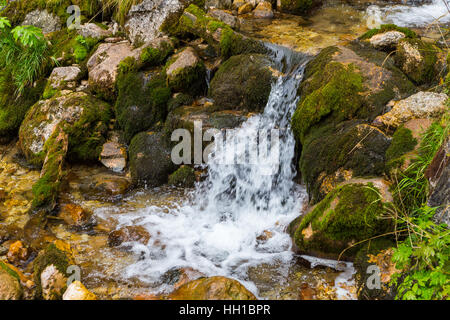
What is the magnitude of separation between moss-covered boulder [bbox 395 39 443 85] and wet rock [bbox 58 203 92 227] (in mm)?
4839

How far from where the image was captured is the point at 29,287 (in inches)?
154

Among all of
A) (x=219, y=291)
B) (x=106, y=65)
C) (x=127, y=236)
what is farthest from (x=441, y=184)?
(x=106, y=65)

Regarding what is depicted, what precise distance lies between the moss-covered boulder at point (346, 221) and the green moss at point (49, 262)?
2.57 m

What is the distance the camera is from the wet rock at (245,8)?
8.09 meters

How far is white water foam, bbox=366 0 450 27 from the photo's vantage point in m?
7.21

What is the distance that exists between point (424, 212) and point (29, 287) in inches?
158

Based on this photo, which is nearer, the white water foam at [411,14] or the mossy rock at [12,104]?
the mossy rock at [12,104]

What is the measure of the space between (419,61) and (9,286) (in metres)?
5.52

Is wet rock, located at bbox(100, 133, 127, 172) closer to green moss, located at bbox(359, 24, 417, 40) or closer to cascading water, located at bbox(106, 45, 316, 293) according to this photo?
cascading water, located at bbox(106, 45, 316, 293)

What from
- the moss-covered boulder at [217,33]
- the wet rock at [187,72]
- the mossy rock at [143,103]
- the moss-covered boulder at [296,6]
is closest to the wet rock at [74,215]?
the mossy rock at [143,103]

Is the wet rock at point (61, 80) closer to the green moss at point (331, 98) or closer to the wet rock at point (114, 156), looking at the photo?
the wet rock at point (114, 156)

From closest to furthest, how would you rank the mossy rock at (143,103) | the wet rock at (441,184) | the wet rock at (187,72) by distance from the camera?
1. the wet rock at (441,184)
2. the wet rock at (187,72)
3. the mossy rock at (143,103)

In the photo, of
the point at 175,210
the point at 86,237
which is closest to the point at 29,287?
the point at 86,237

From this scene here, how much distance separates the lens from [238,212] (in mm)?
5402
